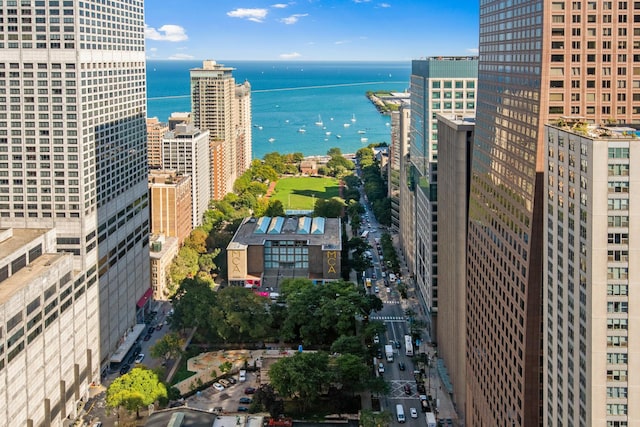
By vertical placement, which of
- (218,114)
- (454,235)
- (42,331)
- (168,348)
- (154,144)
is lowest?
(168,348)

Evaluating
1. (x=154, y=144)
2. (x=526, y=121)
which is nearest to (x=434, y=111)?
(x=526, y=121)

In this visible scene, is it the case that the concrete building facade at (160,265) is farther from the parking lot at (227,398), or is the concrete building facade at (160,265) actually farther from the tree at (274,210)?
the tree at (274,210)

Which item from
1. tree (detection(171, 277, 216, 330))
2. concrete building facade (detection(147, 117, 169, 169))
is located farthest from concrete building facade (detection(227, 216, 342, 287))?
concrete building facade (detection(147, 117, 169, 169))

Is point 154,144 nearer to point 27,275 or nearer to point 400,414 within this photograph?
point 27,275

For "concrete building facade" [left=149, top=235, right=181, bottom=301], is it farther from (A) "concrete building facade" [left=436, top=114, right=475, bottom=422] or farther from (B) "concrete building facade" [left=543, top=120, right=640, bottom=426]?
(B) "concrete building facade" [left=543, top=120, right=640, bottom=426]

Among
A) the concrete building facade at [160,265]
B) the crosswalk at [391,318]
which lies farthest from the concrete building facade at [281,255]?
the crosswalk at [391,318]

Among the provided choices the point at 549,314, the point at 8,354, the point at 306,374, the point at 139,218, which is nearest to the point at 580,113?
the point at 549,314
